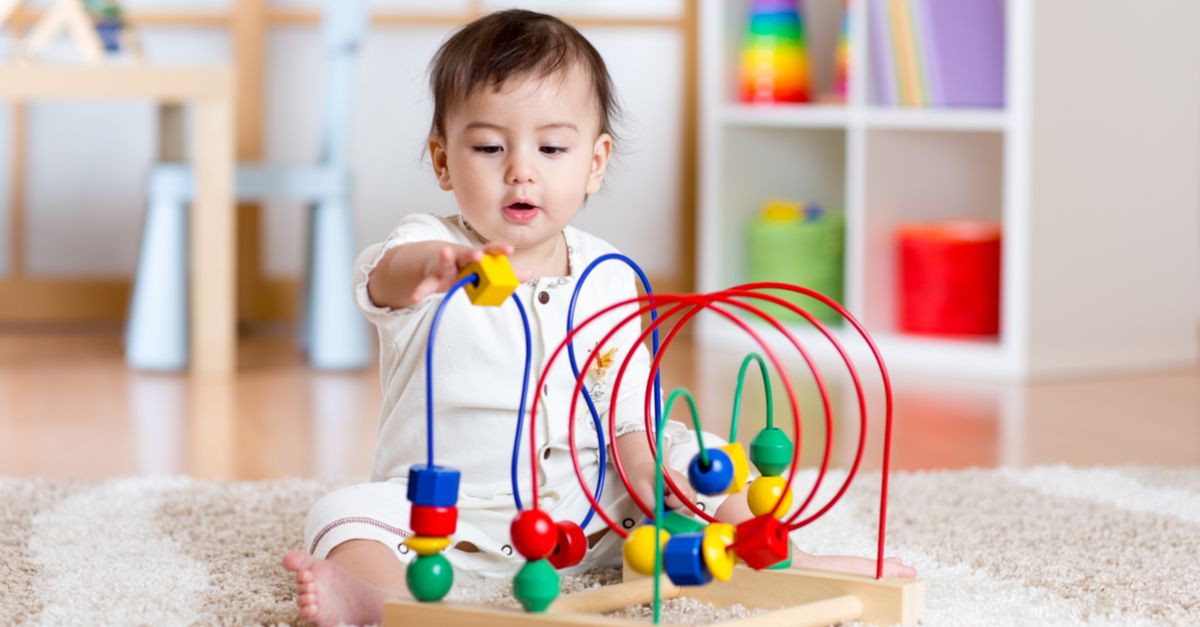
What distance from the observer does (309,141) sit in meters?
2.83

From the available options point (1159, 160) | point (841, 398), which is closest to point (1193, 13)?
point (1159, 160)

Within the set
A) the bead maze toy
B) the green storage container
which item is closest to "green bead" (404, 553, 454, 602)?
the bead maze toy

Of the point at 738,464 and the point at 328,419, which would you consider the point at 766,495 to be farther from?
the point at 328,419

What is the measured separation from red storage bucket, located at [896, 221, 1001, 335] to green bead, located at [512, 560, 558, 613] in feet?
5.20

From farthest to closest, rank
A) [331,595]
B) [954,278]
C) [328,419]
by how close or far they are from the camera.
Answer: [954,278], [328,419], [331,595]

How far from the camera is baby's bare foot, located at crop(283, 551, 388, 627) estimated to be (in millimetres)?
894

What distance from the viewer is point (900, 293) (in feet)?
7.98

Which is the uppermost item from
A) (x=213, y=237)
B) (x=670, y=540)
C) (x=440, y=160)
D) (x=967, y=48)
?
(x=967, y=48)

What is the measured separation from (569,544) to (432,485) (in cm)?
11

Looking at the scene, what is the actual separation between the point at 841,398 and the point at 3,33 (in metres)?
1.68

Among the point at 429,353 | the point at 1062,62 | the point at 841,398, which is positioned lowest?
the point at 841,398

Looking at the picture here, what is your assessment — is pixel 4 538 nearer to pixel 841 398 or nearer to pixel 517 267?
pixel 517 267

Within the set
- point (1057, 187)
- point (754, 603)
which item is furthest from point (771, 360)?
point (1057, 187)

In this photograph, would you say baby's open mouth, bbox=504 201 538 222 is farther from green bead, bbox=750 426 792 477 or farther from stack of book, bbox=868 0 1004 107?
stack of book, bbox=868 0 1004 107
